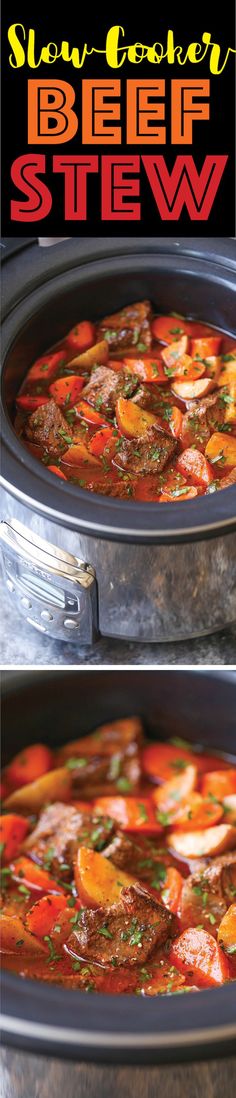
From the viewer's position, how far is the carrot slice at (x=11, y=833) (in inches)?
147

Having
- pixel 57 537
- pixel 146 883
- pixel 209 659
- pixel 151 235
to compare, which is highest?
pixel 151 235

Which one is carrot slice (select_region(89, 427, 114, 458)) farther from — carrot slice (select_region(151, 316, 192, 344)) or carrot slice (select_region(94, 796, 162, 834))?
carrot slice (select_region(94, 796, 162, 834))

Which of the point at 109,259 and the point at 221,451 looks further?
the point at 109,259

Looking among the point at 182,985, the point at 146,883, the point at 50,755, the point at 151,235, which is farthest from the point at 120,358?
the point at 182,985

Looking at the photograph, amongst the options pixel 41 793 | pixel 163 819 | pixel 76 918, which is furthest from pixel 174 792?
pixel 76 918

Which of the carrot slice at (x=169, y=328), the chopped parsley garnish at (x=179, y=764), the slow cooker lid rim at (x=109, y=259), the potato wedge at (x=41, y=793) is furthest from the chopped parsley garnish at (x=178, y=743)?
the slow cooker lid rim at (x=109, y=259)

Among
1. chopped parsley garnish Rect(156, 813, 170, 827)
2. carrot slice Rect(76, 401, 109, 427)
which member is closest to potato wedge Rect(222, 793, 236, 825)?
chopped parsley garnish Rect(156, 813, 170, 827)

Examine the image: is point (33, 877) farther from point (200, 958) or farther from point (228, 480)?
point (228, 480)

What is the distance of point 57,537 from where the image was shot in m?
3.34

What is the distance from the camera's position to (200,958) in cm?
325

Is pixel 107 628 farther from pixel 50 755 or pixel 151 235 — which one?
pixel 151 235

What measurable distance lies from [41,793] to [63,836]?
0.63ft

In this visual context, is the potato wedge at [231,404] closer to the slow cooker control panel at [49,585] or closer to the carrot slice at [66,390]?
the carrot slice at [66,390]

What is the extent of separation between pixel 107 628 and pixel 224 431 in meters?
0.58
